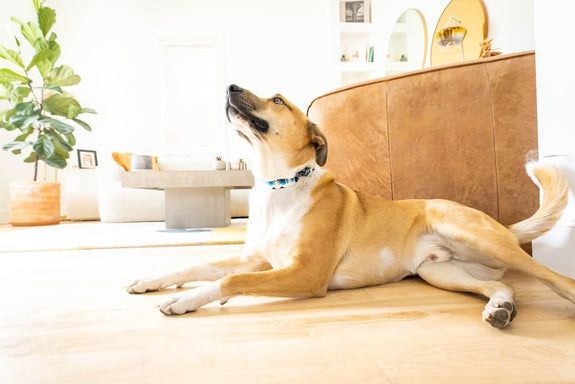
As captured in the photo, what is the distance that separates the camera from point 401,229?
1.34 meters

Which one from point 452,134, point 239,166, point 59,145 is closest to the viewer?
point 452,134

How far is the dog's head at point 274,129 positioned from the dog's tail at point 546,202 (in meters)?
0.75

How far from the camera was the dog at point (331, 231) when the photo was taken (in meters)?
1.15

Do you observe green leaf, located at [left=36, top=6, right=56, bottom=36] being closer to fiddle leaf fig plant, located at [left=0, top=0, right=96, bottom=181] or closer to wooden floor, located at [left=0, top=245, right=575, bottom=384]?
fiddle leaf fig plant, located at [left=0, top=0, right=96, bottom=181]

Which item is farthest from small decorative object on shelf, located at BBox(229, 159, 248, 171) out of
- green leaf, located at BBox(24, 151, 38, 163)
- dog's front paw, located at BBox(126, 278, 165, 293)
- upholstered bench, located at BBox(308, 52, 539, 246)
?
green leaf, located at BBox(24, 151, 38, 163)

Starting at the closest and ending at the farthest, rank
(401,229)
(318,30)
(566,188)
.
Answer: (566,188), (401,229), (318,30)

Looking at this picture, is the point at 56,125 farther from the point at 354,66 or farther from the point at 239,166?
the point at 354,66

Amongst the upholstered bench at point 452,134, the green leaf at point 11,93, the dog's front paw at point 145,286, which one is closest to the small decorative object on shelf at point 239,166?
the upholstered bench at point 452,134

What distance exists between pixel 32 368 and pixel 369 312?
0.82m

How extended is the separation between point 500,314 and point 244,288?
0.68 m

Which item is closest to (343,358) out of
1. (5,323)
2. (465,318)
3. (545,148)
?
(465,318)

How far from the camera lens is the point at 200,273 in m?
1.33

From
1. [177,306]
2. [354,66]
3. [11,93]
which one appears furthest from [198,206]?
[354,66]

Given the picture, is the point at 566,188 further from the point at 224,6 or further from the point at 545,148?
the point at 224,6
